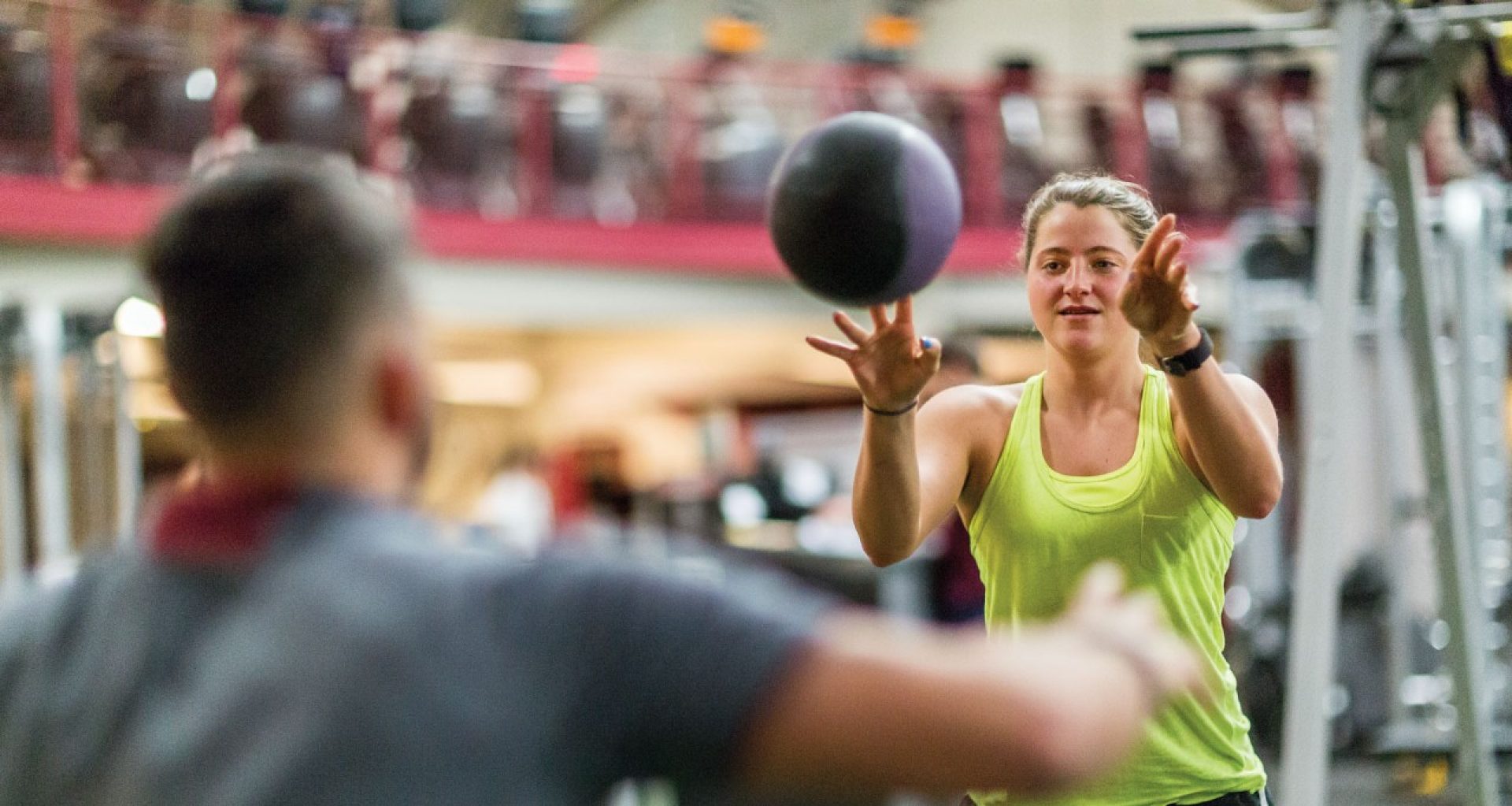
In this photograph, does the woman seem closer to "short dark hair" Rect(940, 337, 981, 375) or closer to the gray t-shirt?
the gray t-shirt

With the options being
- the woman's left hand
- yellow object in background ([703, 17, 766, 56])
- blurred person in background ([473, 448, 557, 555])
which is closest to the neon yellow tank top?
the woman's left hand

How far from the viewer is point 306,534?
950 mm

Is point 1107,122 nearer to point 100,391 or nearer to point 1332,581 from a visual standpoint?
point 100,391

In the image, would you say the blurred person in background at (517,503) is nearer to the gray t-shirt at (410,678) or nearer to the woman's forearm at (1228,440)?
the woman's forearm at (1228,440)

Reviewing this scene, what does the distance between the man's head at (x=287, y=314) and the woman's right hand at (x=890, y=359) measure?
1130 millimetres

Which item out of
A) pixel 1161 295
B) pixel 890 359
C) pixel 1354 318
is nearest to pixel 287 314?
pixel 890 359

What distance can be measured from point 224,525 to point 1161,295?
4.67 ft

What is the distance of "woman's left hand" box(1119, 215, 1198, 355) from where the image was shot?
2053mm

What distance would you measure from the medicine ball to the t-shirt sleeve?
3.99 feet

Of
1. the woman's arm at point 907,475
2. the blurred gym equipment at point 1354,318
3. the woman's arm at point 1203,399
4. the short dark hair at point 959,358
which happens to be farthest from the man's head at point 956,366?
the woman's arm at point 1203,399

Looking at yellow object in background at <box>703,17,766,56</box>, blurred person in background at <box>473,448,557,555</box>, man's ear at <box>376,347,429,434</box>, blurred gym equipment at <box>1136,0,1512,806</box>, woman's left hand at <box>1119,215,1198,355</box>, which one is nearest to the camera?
man's ear at <box>376,347,429,434</box>

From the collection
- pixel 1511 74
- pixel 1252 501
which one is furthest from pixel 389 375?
pixel 1511 74

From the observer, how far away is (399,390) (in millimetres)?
1002

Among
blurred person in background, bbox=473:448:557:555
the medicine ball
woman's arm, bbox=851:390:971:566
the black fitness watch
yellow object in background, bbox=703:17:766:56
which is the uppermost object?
yellow object in background, bbox=703:17:766:56
